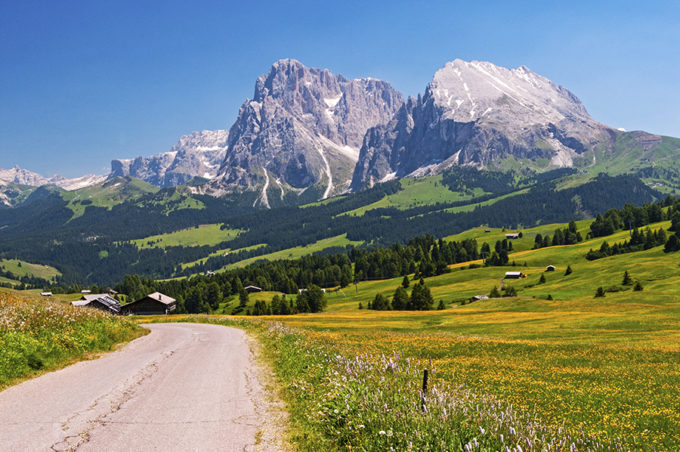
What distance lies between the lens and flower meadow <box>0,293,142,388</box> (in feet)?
59.8

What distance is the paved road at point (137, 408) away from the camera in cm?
1097

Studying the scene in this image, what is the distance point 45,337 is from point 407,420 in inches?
817

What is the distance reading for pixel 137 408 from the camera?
14094 millimetres

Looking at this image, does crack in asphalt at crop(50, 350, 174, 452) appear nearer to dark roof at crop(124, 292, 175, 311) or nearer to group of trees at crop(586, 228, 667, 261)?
dark roof at crop(124, 292, 175, 311)

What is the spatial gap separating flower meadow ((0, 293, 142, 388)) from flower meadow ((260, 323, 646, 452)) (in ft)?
37.5

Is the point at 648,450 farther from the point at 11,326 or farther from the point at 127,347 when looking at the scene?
the point at 127,347

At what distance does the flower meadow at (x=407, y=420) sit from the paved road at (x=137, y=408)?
1.69m

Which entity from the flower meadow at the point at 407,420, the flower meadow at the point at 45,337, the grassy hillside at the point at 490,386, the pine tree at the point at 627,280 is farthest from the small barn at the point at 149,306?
the flower meadow at the point at 407,420

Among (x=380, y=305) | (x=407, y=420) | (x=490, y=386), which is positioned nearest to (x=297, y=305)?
(x=380, y=305)

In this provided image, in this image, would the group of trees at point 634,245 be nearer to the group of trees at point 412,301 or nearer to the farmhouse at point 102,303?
the group of trees at point 412,301

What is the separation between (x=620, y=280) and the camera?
105 metres

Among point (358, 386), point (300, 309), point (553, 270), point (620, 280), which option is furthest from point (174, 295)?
point (358, 386)

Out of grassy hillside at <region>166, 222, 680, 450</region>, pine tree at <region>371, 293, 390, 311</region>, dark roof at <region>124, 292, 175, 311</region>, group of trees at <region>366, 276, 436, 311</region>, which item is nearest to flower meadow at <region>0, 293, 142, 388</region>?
grassy hillside at <region>166, 222, 680, 450</region>

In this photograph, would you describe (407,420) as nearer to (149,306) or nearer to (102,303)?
(149,306)
